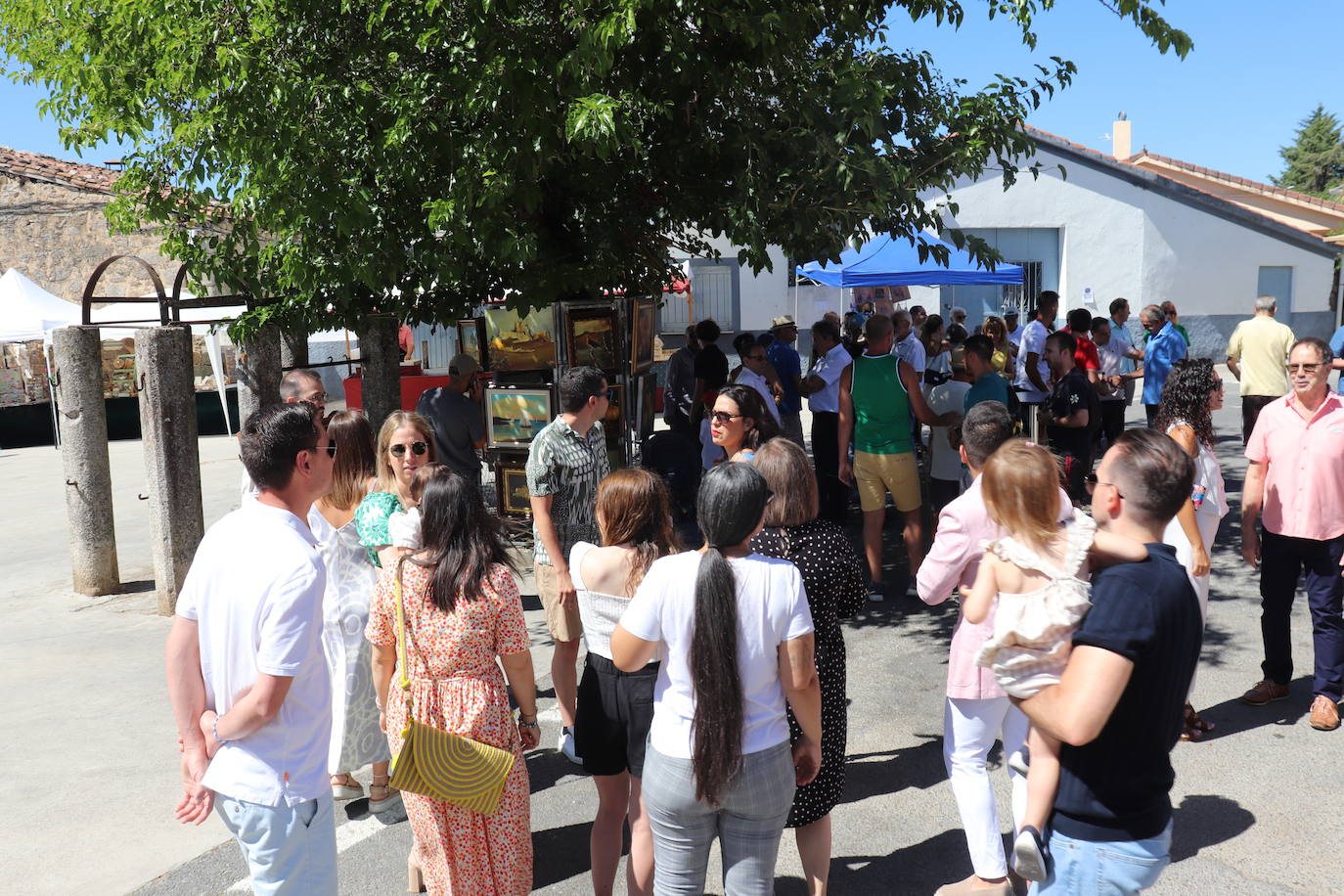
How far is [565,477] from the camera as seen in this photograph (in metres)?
5.02

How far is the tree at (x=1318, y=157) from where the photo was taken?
51.7 m

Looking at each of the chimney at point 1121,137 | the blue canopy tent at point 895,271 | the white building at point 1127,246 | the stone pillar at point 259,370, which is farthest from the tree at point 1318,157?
the stone pillar at point 259,370

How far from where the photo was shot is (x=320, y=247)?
6836mm

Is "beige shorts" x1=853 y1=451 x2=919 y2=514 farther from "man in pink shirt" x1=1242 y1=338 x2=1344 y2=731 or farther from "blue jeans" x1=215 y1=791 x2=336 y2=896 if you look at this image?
"blue jeans" x1=215 y1=791 x2=336 y2=896

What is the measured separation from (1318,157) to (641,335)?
56.4 m

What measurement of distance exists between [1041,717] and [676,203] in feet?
20.4

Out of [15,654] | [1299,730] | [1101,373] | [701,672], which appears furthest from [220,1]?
[1101,373]

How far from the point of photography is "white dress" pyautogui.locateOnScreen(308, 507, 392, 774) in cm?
430

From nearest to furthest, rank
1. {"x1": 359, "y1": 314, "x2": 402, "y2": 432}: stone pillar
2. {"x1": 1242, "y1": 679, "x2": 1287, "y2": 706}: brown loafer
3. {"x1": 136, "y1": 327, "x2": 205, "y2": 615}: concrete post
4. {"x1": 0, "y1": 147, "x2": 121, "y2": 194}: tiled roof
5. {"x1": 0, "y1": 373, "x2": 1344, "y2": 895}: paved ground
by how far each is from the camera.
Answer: {"x1": 0, "y1": 373, "x2": 1344, "y2": 895}: paved ground < {"x1": 1242, "y1": 679, "x2": 1287, "y2": 706}: brown loafer < {"x1": 136, "y1": 327, "x2": 205, "y2": 615}: concrete post < {"x1": 359, "y1": 314, "x2": 402, "y2": 432}: stone pillar < {"x1": 0, "y1": 147, "x2": 121, "y2": 194}: tiled roof

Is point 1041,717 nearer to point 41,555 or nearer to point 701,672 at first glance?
point 701,672

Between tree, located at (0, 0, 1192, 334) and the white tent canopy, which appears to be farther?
the white tent canopy

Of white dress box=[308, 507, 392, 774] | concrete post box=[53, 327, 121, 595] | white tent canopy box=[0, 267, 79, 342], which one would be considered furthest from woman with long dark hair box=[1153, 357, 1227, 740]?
white tent canopy box=[0, 267, 79, 342]

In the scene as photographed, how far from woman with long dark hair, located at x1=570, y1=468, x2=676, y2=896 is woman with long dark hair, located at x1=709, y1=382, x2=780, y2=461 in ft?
4.46

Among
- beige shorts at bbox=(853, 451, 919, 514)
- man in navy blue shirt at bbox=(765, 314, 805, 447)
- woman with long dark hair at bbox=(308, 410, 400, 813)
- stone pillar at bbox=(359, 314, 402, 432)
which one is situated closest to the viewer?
woman with long dark hair at bbox=(308, 410, 400, 813)
